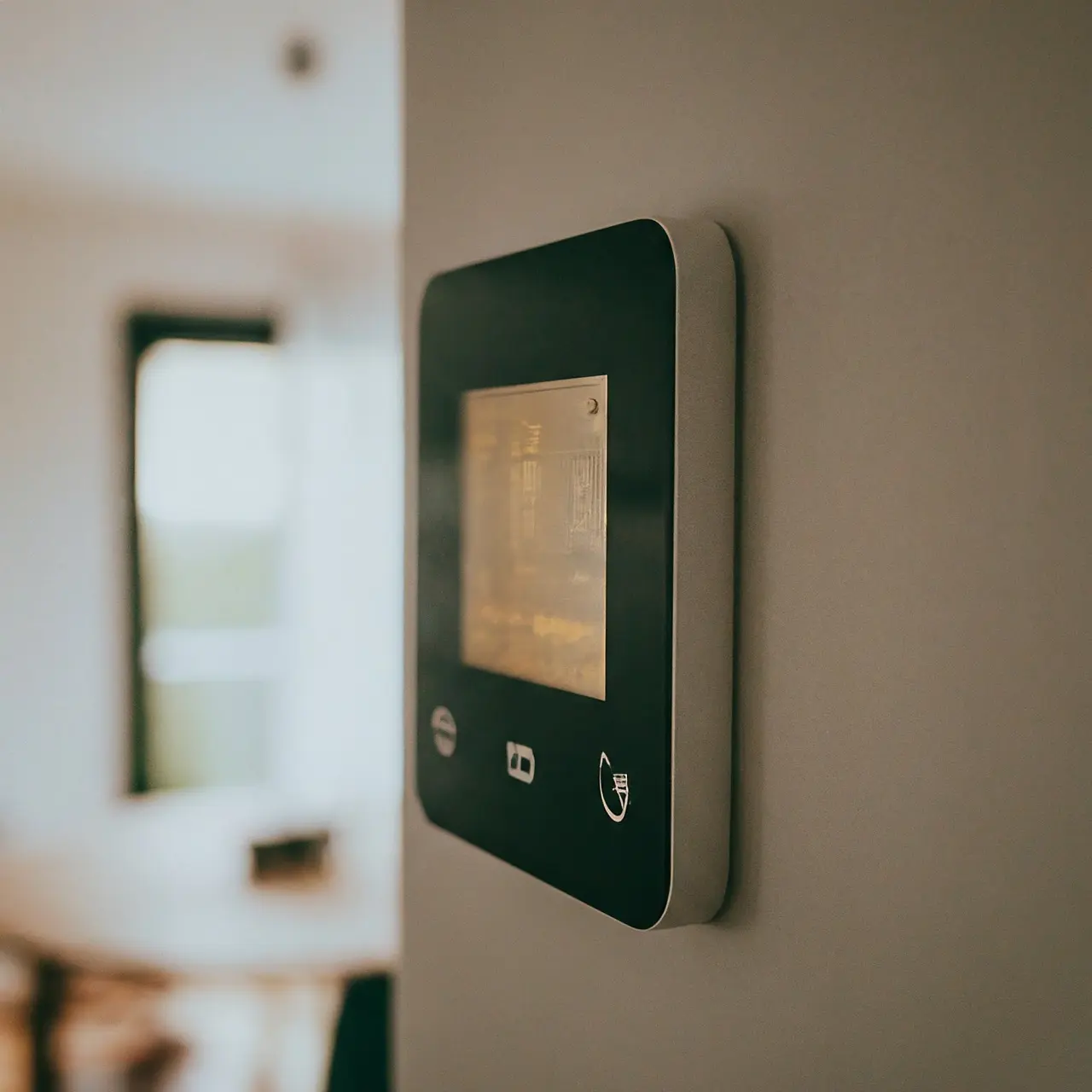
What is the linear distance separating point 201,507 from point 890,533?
4.10 meters

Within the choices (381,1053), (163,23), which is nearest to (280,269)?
(163,23)

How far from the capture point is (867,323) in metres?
0.43

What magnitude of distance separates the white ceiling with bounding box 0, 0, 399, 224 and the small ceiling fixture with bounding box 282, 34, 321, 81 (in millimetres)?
22

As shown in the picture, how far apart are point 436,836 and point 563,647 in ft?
0.92

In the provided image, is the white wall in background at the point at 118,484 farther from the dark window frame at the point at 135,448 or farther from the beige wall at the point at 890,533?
the beige wall at the point at 890,533

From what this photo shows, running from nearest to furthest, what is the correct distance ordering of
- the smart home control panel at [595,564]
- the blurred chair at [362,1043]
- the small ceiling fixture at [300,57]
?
the smart home control panel at [595,564]
the blurred chair at [362,1043]
the small ceiling fixture at [300,57]

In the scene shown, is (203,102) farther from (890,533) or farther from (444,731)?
(890,533)

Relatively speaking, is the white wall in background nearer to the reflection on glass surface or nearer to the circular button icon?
the reflection on glass surface

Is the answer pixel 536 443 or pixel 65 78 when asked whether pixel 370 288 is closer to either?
pixel 65 78

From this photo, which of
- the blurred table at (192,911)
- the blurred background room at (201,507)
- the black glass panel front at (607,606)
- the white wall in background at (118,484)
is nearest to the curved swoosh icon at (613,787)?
the black glass panel front at (607,606)

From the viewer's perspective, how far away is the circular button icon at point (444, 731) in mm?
666

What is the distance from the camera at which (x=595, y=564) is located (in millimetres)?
533

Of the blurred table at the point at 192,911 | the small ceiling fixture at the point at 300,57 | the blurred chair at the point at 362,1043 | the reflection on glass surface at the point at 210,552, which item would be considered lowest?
the blurred table at the point at 192,911

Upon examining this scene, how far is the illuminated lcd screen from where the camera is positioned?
53 cm
